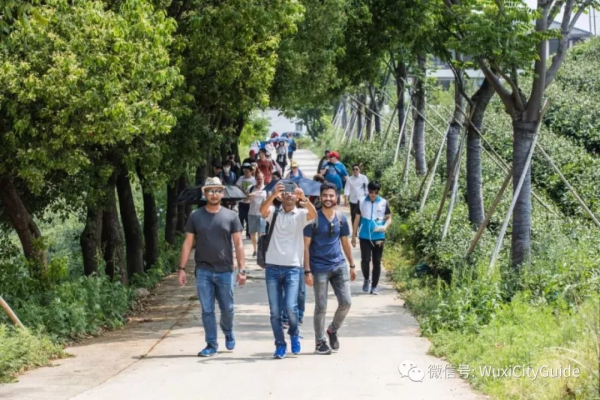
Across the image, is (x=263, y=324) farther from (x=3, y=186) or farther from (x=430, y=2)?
(x=430, y=2)

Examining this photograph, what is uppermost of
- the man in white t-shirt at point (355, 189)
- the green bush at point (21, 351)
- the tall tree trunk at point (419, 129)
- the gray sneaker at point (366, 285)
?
the tall tree trunk at point (419, 129)

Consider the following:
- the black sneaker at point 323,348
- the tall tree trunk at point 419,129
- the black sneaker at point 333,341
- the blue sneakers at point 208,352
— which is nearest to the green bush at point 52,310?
the blue sneakers at point 208,352

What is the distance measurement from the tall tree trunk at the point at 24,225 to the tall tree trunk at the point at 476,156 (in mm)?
7213

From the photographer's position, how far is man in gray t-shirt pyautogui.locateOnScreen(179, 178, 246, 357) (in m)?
11.2

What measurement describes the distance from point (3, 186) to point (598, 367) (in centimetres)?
1041

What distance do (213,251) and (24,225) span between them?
5.42 meters

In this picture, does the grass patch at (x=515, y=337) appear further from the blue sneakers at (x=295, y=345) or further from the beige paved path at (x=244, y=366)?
the blue sneakers at (x=295, y=345)

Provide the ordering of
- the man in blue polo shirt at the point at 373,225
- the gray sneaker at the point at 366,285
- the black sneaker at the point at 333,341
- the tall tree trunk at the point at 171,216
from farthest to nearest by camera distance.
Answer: the tall tree trunk at the point at 171,216 < the gray sneaker at the point at 366,285 < the man in blue polo shirt at the point at 373,225 < the black sneaker at the point at 333,341

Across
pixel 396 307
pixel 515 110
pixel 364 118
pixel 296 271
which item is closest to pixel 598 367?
pixel 296 271

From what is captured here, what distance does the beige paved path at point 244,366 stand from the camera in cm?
937

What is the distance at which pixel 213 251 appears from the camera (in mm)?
11219

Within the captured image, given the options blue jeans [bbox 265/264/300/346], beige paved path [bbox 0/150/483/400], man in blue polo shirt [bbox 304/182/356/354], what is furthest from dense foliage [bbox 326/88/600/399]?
blue jeans [bbox 265/264/300/346]

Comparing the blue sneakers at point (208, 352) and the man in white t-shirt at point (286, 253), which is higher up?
the man in white t-shirt at point (286, 253)

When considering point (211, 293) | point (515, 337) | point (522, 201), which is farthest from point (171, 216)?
point (515, 337)
